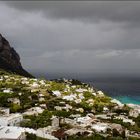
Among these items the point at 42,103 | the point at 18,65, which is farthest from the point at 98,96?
the point at 18,65

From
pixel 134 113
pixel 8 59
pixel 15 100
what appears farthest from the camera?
pixel 8 59

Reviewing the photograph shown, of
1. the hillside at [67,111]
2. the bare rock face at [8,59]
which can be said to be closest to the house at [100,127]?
the hillside at [67,111]

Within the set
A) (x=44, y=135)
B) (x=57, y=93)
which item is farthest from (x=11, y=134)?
(x=57, y=93)

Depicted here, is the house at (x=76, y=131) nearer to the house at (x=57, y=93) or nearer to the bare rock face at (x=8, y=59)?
the house at (x=57, y=93)

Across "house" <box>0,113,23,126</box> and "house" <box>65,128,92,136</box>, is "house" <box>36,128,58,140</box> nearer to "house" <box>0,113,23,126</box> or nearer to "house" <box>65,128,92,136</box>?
"house" <box>65,128,92,136</box>

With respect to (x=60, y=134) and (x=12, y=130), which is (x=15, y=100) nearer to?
(x=60, y=134)
